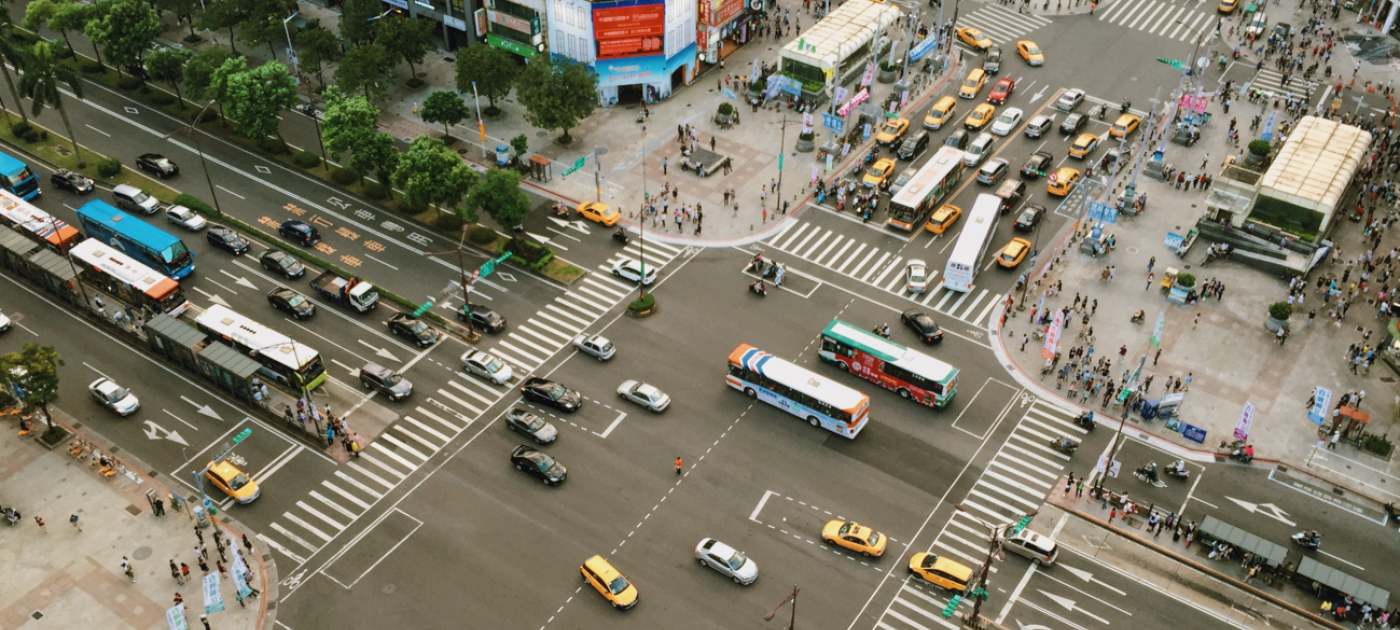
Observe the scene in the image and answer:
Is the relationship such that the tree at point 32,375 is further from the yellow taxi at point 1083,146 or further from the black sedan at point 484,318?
the yellow taxi at point 1083,146

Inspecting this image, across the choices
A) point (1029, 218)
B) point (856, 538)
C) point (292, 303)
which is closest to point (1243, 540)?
point (856, 538)

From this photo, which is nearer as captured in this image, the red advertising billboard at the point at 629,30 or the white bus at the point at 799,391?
the white bus at the point at 799,391

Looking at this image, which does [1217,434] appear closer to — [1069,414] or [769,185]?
[1069,414]

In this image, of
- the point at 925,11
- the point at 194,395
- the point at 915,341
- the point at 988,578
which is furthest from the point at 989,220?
the point at 194,395

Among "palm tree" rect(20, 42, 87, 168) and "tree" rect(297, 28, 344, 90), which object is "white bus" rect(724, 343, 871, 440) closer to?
"tree" rect(297, 28, 344, 90)

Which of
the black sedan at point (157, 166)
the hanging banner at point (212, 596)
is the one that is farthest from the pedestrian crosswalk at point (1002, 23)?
the hanging banner at point (212, 596)

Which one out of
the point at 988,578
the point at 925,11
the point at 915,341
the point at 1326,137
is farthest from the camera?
the point at 925,11

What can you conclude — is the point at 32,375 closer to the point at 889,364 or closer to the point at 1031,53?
the point at 889,364
